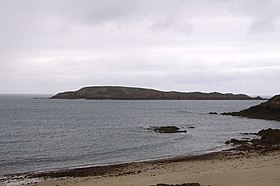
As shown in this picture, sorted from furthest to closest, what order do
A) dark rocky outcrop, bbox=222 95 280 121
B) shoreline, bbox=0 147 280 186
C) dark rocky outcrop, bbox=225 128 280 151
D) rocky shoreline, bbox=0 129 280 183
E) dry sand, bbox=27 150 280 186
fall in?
dark rocky outcrop, bbox=222 95 280 121, dark rocky outcrop, bbox=225 128 280 151, rocky shoreline, bbox=0 129 280 183, shoreline, bbox=0 147 280 186, dry sand, bbox=27 150 280 186

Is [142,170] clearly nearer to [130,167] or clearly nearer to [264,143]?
[130,167]

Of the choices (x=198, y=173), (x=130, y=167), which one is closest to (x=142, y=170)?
(x=130, y=167)

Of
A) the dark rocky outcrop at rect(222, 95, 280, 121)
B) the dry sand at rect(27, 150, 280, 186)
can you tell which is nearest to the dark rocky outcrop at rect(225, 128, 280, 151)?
the dry sand at rect(27, 150, 280, 186)

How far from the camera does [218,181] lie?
20.9 m

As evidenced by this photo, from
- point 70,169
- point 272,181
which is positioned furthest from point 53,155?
point 272,181

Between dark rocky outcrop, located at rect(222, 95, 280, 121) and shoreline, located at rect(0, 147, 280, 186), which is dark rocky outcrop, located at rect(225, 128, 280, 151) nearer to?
shoreline, located at rect(0, 147, 280, 186)

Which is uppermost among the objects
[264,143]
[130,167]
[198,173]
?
[264,143]

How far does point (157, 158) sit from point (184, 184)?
14896mm

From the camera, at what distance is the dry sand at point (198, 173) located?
2120cm

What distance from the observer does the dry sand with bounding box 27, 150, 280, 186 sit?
2120 centimetres

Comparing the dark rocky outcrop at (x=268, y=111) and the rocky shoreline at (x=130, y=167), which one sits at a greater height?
the dark rocky outcrop at (x=268, y=111)

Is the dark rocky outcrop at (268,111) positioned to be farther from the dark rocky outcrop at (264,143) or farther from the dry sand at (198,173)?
the dry sand at (198,173)

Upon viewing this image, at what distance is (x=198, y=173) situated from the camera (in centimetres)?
2447

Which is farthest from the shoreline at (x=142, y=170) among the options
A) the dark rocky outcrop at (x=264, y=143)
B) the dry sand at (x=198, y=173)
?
the dark rocky outcrop at (x=264, y=143)
